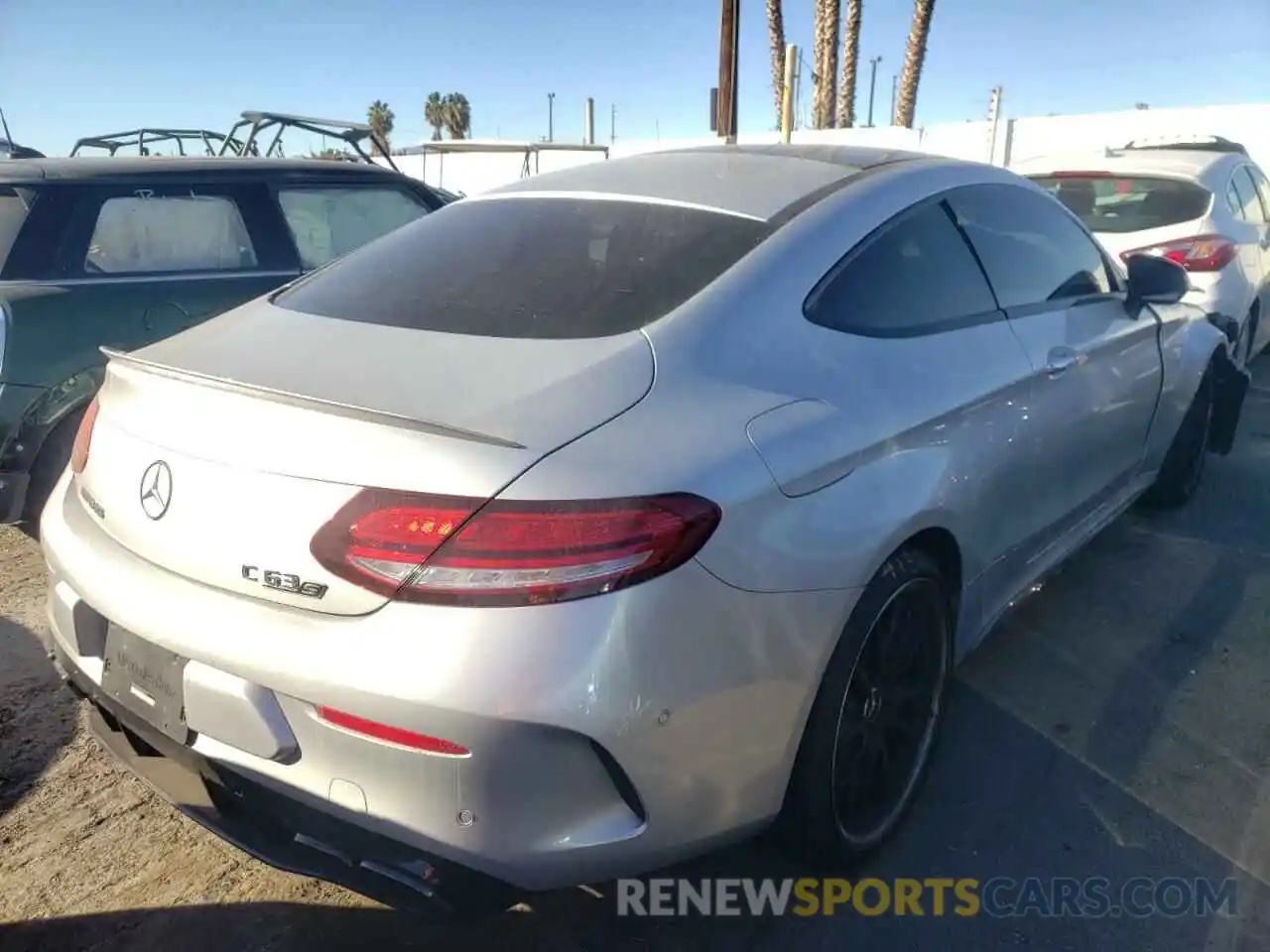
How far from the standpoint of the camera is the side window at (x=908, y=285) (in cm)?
232

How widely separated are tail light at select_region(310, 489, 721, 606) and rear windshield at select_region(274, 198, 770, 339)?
A: 539mm

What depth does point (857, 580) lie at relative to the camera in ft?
6.66

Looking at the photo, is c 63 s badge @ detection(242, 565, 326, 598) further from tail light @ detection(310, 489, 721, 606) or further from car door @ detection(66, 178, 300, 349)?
car door @ detection(66, 178, 300, 349)

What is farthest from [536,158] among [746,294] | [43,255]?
[746,294]

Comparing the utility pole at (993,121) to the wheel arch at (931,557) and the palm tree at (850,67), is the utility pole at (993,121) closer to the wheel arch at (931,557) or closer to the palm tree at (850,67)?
the palm tree at (850,67)

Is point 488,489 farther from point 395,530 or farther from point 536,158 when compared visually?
point 536,158

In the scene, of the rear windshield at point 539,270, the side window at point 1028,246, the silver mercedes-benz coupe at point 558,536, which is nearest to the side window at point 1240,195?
the side window at point 1028,246

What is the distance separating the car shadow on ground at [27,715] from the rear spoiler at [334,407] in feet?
4.66

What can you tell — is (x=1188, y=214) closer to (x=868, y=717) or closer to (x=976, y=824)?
(x=976, y=824)

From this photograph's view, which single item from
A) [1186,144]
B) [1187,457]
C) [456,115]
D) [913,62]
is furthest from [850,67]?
[456,115]

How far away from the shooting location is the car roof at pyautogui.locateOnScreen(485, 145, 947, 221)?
2537 mm

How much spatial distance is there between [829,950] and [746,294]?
140cm

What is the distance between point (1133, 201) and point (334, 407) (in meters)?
5.82

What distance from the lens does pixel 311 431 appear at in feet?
5.73
